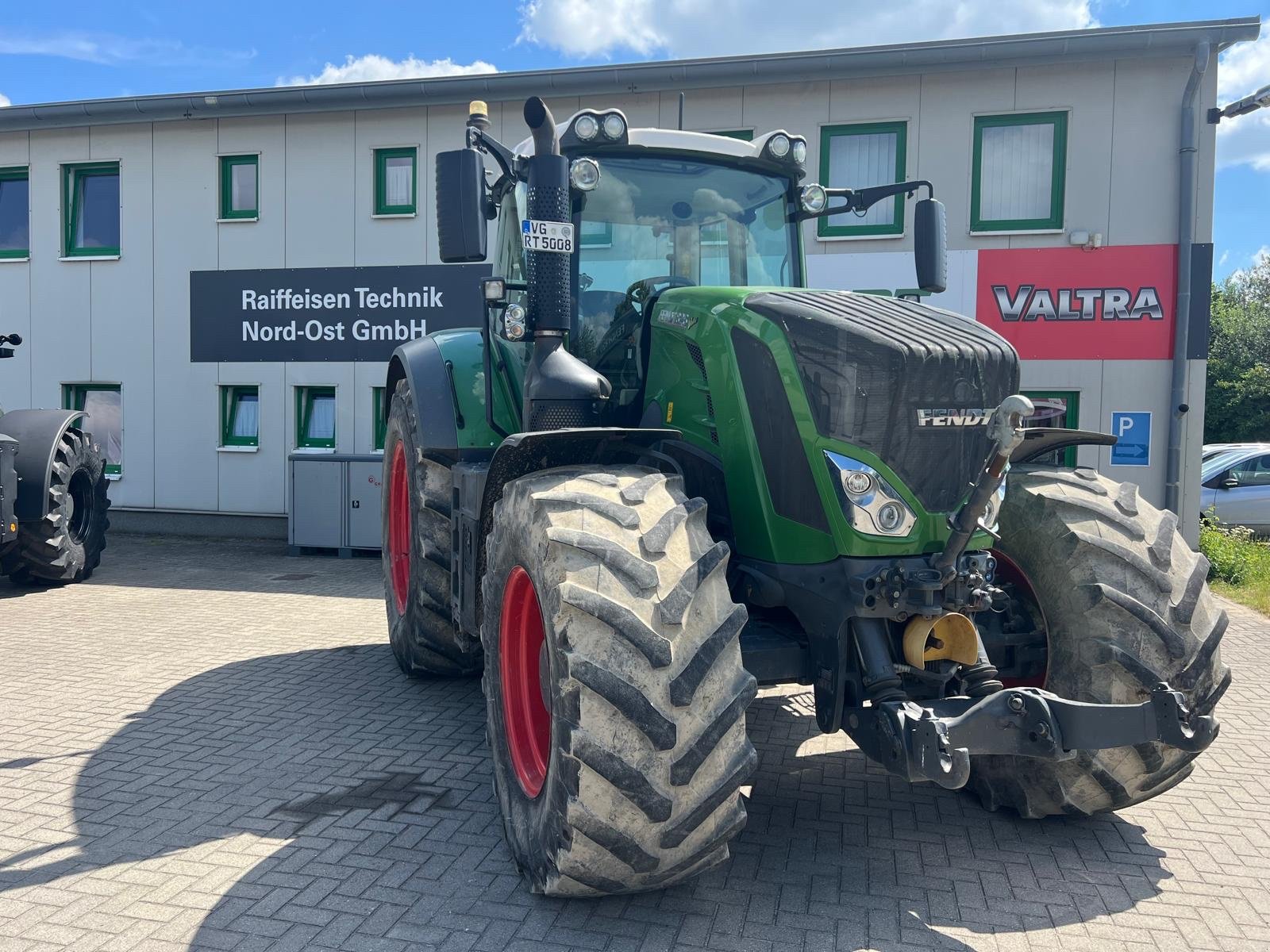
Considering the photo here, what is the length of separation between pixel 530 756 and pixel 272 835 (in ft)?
3.45

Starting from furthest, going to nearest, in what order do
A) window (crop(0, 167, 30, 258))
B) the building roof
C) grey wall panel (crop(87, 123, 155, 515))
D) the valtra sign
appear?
window (crop(0, 167, 30, 258))
grey wall panel (crop(87, 123, 155, 515))
the valtra sign
the building roof

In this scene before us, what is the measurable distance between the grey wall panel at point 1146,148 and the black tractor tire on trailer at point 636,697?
931 centimetres

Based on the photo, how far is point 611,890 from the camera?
3.02 m

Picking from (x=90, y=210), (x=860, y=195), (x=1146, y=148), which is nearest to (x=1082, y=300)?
(x=1146, y=148)

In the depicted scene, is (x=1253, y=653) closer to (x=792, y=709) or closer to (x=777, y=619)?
(x=792, y=709)

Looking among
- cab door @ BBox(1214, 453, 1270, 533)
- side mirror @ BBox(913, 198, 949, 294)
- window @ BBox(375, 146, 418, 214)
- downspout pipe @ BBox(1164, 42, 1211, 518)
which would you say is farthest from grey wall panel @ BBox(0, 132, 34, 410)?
cab door @ BBox(1214, 453, 1270, 533)

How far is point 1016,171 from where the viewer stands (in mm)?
10953

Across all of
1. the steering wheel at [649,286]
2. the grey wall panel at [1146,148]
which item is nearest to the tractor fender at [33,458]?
the steering wheel at [649,286]

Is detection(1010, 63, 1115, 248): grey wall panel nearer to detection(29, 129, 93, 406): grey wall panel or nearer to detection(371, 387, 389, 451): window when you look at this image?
detection(371, 387, 389, 451): window

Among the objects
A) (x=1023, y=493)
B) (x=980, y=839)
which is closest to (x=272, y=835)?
(x=980, y=839)

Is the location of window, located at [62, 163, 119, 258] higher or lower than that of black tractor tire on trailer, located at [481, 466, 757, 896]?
higher

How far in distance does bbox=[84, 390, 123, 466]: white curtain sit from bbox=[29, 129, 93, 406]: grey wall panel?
295mm

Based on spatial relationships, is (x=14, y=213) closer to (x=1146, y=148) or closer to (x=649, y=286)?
(x=649, y=286)

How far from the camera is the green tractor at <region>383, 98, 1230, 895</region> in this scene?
2910 millimetres
